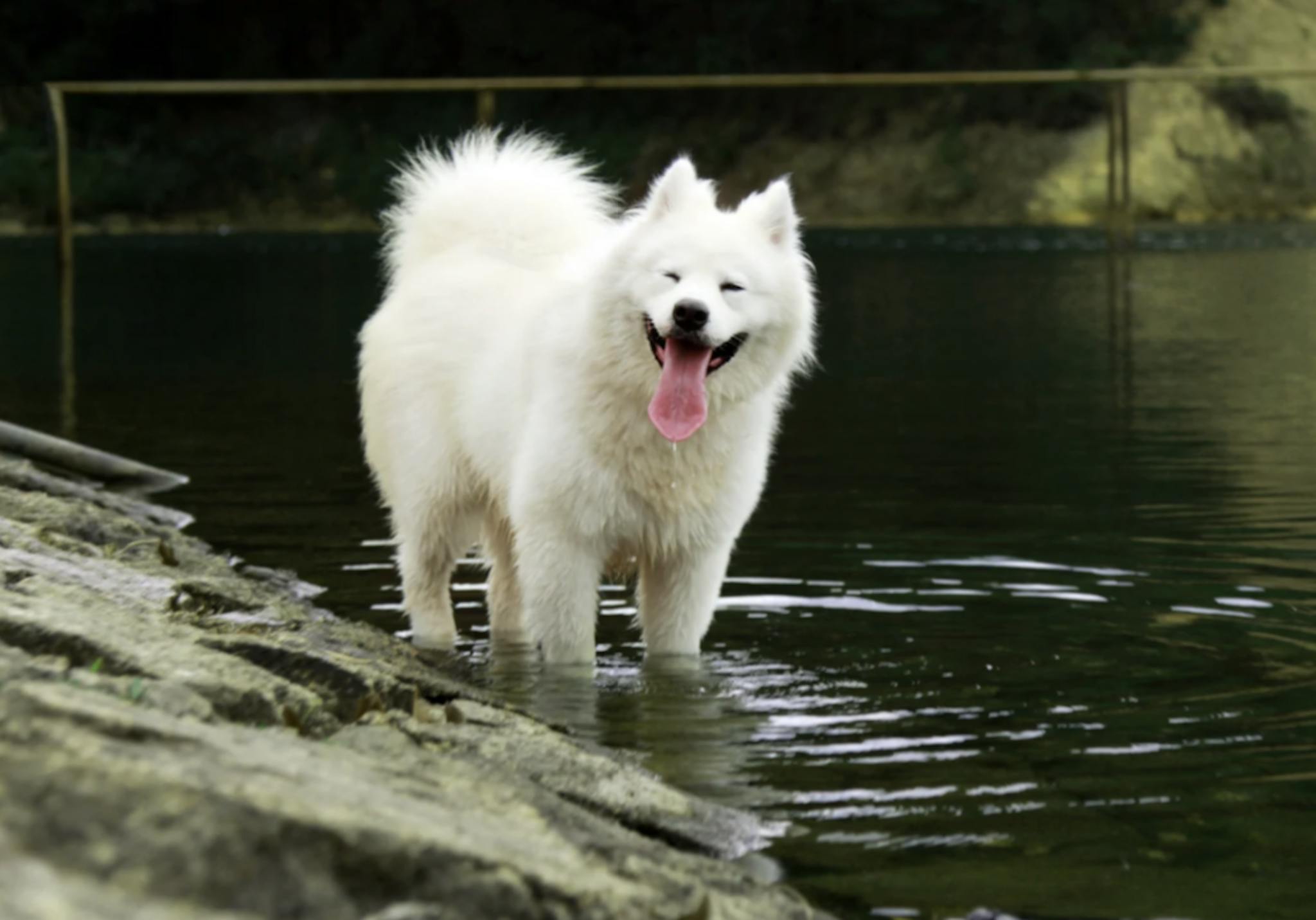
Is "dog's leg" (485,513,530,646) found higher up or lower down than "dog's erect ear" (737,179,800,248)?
lower down

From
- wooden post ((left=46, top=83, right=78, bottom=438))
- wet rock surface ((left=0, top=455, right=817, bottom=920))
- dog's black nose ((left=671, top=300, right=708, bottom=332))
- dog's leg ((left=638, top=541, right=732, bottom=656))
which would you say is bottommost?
wet rock surface ((left=0, top=455, right=817, bottom=920))

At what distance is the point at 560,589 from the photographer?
19.3ft

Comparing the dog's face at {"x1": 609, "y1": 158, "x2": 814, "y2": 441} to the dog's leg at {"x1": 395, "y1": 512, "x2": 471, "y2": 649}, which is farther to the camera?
the dog's leg at {"x1": 395, "y1": 512, "x2": 471, "y2": 649}

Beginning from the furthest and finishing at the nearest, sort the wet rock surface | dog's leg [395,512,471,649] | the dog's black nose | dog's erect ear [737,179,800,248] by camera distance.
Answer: dog's leg [395,512,471,649]
dog's erect ear [737,179,800,248]
the dog's black nose
the wet rock surface

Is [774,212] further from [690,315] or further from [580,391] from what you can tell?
[580,391]

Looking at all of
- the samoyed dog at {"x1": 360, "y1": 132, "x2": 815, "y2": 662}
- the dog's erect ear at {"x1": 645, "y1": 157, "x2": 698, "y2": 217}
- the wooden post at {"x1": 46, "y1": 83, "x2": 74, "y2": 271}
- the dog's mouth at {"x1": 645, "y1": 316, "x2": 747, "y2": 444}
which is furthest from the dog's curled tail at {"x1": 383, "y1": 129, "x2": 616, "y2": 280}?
the wooden post at {"x1": 46, "y1": 83, "x2": 74, "y2": 271}

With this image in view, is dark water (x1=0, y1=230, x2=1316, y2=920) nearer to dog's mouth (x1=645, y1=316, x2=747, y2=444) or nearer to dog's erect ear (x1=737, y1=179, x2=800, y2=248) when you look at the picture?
dog's mouth (x1=645, y1=316, x2=747, y2=444)

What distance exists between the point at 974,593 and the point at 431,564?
72.7 inches

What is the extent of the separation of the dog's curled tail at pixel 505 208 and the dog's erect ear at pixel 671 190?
996 millimetres

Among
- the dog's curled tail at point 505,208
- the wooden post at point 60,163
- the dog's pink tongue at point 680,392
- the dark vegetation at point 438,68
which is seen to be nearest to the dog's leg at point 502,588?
the dog's curled tail at point 505,208

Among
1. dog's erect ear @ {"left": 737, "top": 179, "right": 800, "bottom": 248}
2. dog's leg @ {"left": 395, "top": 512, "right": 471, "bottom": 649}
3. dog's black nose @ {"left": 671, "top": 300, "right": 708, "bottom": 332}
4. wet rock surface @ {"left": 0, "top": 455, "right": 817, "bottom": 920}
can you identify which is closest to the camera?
wet rock surface @ {"left": 0, "top": 455, "right": 817, "bottom": 920}

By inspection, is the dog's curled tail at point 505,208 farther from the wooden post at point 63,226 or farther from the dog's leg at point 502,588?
the wooden post at point 63,226

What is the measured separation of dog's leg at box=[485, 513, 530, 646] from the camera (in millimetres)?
6719

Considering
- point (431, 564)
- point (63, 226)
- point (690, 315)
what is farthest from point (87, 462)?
point (63, 226)
